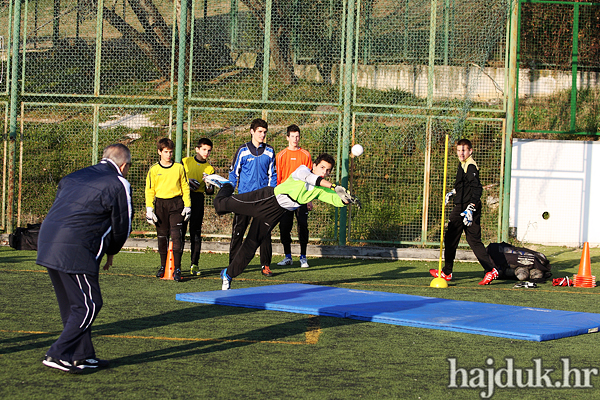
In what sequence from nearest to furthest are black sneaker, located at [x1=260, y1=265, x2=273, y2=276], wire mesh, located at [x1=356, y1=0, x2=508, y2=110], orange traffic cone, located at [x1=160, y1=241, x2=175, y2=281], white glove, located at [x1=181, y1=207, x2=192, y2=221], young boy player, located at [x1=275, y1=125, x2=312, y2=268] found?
white glove, located at [x1=181, y1=207, x2=192, y2=221] < orange traffic cone, located at [x1=160, y1=241, x2=175, y2=281] < black sneaker, located at [x1=260, y1=265, x2=273, y2=276] < young boy player, located at [x1=275, y1=125, x2=312, y2=268] < wire mesh, located at [x1=356, y1=0, x2=508, y2=110]

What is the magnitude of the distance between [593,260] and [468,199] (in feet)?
14.9

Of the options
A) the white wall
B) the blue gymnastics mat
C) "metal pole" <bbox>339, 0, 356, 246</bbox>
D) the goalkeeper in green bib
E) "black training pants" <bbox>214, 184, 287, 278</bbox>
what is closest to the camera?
the blue gymnastics mat

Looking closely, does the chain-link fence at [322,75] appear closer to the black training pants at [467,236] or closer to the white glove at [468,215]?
the black training pants at [467,236]

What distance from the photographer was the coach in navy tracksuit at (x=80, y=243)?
5094mm

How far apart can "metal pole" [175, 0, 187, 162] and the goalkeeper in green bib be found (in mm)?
5121

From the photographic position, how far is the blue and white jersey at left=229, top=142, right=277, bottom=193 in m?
10.7

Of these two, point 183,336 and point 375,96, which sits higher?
point 375,96

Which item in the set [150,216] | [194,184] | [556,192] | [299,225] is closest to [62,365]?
[150,216]

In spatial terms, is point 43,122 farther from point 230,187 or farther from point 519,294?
point 519,294

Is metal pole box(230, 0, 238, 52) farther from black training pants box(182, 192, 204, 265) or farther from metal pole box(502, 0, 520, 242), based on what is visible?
metal pole box(502, 0, 520, 242)

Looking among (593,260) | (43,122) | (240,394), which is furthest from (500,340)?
(43,122)

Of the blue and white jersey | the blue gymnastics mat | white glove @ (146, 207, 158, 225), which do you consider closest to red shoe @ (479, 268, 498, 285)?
the blue gymnastics mat

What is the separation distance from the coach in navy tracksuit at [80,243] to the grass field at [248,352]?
7.2 inches

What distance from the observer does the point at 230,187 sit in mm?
9086
